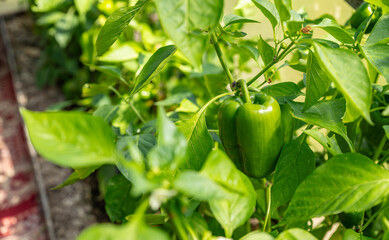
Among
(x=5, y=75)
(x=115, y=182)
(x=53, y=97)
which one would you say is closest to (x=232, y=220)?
(x=115, y=182)

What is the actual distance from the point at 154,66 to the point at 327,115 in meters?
0.24

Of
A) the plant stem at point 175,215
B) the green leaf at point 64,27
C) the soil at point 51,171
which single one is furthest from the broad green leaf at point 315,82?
the green leaf at point 64,27

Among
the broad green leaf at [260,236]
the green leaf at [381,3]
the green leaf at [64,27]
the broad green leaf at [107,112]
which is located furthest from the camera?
the green leaf at [64,27]

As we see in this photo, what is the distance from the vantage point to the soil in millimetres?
1688

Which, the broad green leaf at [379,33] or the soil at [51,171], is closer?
the broad green leaf at [379,33]

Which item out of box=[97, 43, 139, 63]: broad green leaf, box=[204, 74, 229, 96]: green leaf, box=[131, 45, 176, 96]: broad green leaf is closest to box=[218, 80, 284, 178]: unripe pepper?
→ box=[131, 45, 176, 96]: broad green leaf

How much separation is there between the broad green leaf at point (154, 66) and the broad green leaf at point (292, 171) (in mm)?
208

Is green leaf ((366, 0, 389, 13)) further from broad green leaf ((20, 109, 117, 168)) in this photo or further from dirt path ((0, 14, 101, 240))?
dirt path ((0, 14, 101, 240))

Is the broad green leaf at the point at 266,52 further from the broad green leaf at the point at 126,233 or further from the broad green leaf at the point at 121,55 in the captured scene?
the broad green leaf at the point at 121,55

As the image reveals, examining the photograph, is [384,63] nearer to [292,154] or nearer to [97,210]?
[292,154]

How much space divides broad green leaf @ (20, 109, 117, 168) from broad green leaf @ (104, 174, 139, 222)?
367 mm

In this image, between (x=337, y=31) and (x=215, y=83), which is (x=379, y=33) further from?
(x=215, y=83)

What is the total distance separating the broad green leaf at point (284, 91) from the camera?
0.56 meters

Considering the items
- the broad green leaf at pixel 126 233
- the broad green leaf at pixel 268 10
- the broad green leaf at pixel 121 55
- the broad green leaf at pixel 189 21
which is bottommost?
the broad green leaf at pixel 121 55
